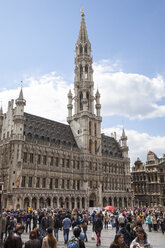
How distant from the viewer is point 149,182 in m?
73.7

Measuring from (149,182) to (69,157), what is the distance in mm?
30920

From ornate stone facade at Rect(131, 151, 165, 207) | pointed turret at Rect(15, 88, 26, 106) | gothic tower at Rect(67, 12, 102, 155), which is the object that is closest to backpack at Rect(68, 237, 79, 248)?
pointed turret at Rect(15, 88, 26, 106)

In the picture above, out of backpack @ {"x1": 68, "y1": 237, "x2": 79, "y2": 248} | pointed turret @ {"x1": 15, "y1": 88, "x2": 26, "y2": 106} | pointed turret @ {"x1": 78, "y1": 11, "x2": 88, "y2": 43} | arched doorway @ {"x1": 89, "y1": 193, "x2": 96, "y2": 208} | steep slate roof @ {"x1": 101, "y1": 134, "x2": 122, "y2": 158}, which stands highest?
pointed turret @ {"x1": 78, "y1": 11, "x2": 88, "y2": 43}

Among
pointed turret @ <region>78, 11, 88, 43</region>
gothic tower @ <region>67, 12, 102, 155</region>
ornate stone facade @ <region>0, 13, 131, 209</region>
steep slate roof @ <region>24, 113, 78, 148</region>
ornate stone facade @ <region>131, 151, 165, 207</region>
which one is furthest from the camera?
pointed turret @ <region>78, 11, 88, 43</region>

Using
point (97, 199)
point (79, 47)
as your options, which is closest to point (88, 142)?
point (97, 199)

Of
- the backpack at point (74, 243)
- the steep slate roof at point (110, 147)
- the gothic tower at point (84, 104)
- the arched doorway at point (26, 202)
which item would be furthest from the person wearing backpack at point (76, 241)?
the steep slate roof at point (110, 147)

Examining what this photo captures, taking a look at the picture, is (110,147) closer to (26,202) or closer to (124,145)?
(124,145)

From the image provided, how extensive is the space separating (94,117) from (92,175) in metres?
17.2

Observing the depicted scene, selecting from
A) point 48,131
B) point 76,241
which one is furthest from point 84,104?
point 76,241

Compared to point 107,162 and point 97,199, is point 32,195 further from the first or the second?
point 107,162

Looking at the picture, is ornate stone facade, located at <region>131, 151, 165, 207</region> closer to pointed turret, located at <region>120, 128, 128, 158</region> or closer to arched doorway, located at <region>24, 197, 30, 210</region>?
pointed turret, located at <region>120, 128, 128, 158</region>

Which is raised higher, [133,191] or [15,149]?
[15,149]

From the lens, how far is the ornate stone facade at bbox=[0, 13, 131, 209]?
4859cm

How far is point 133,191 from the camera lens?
74312mm
